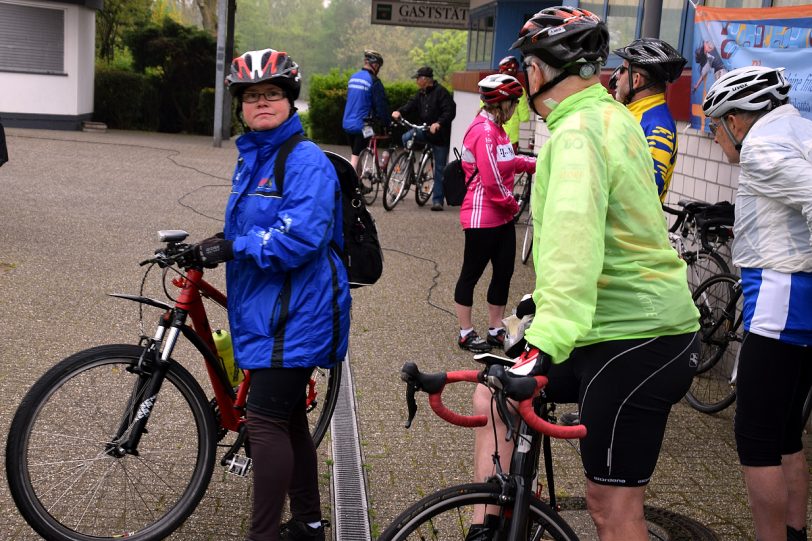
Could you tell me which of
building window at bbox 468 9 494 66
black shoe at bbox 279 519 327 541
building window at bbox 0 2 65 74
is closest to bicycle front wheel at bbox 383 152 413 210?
building window at bbox 468 9 494 66

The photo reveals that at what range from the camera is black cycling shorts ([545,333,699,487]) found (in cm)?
294

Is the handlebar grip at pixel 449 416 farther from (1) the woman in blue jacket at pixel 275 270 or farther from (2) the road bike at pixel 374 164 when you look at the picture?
(2) the road bike at pixel 374 164

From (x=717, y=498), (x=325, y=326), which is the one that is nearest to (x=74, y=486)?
(x=325, y=326)

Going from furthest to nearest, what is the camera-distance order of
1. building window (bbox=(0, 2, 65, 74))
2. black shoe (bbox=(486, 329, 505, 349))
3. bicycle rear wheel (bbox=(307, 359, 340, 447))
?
building window (bbox=(0, 2, 65, 74)), black shoe (bbox=(486, 329, 505, 349)), bicycle rear wheel (bbox=(307, 359, 340, 447))

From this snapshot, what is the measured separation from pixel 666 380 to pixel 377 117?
1198 cm

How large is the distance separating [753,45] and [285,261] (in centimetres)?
391

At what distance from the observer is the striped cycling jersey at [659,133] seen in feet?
18.4

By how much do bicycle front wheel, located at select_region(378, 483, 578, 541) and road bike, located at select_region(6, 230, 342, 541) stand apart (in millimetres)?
1449

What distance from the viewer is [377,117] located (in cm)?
1462

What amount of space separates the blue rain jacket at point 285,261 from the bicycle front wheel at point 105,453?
1.51ft

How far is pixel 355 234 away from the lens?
4117 millimetres

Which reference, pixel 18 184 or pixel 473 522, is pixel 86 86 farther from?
pixel 473 522

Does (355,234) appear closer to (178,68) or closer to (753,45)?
(753,45)

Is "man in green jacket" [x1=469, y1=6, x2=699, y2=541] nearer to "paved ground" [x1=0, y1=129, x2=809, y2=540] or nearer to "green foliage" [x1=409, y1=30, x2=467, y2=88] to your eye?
"paved ground" [x1=0, y1=129, x2=809, y2=540]
